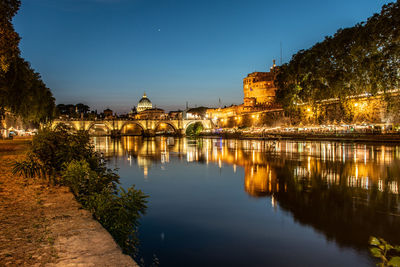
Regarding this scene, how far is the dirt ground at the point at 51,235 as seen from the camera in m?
4.74

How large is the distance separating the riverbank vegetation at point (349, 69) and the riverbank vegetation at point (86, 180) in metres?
34.4

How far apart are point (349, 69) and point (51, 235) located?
4569 centimetres

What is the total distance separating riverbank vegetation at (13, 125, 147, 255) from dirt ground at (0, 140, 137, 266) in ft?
1.63

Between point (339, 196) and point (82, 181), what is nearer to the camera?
point (82, 181)

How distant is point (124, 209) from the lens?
739 centimetres

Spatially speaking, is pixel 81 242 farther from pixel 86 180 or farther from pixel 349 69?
pixel 349 69

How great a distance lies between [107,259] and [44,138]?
1080 centimetres

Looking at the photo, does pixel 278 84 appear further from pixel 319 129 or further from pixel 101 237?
pixel 101 237

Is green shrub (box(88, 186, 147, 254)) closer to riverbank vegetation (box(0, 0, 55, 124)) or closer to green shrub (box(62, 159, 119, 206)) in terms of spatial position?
green shrub (box(62, 159, 119, 206))

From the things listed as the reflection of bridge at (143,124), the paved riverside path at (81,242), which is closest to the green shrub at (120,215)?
the paved riverside path at (81,242)

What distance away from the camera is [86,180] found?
35.8 ft

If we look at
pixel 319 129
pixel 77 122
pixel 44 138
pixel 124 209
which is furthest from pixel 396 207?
pixel 77 122

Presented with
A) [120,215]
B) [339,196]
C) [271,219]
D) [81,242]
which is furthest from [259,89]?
[81,242]

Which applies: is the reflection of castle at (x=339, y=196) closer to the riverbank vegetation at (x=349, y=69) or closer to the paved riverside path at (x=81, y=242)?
the paved riverside path at (x=81, y=242)
